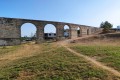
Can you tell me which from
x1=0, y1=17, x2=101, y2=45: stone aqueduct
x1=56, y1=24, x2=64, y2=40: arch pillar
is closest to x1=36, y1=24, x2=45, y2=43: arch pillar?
x1=0, y1=17, x2=101, y2=45: stone aqueduct

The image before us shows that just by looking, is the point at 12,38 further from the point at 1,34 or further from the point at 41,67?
the point at 41,67

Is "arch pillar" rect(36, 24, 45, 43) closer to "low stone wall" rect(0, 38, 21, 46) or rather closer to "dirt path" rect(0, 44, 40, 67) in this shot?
"low stone wall" rect(0, 38, 21, 46)

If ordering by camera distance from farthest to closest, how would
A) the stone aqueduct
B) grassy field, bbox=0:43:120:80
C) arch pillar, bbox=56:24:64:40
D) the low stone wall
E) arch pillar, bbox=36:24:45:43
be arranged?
1. arch pillar, bbox=56:24:64:40
2. arch pillar, bbox=36:24:45:43
3. the stone aqueduct
4. the low stone wall
5. grassy field, bbox=0:43:120:80

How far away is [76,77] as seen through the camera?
8.23 metres

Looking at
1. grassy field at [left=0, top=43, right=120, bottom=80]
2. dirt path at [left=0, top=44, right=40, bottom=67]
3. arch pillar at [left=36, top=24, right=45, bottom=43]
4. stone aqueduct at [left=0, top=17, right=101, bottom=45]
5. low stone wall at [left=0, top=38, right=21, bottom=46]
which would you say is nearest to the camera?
grassy field at [left=0, top=43, right=120, bottom=80]


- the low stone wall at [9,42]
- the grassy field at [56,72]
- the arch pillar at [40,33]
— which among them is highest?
the arch pillar at [40,33]

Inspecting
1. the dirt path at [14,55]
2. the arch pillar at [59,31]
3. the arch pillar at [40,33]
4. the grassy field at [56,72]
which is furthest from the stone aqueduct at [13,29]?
the grassy field at [56,72]

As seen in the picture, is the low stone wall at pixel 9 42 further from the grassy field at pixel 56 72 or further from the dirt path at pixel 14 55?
the grassy field at pixel 56 72

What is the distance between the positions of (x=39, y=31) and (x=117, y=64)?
19557 mm

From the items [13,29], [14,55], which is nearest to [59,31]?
[13,29]

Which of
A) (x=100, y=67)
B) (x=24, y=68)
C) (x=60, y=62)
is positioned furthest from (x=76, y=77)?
(x=24, y=68)

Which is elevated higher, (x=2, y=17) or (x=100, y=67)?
(x=2, y=17)

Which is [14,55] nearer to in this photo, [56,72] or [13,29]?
[56,72]

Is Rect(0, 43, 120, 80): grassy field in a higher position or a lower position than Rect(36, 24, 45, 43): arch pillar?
lower
